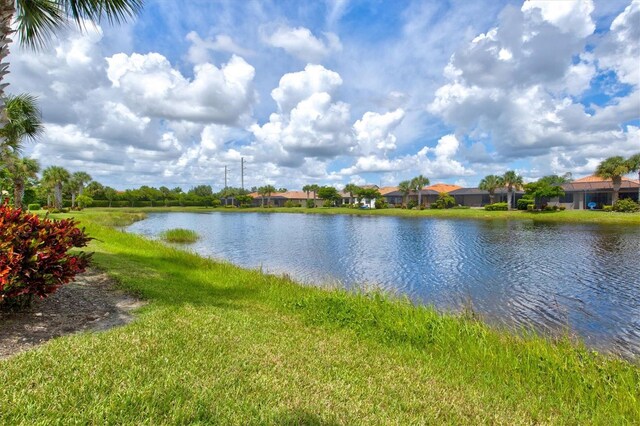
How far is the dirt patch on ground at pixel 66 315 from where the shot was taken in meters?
4.86

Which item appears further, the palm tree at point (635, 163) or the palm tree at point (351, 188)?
the palm tree at point (351, 188)

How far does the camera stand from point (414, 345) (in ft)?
20.2

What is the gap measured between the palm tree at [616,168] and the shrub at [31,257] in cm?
6696

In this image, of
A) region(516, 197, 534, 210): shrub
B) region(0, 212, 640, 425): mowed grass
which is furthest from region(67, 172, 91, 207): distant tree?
region(516, 197, 534, 210): shrub

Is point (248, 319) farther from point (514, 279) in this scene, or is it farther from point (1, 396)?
point (514, 279)

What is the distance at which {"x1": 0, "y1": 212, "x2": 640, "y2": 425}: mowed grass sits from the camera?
11.2ft

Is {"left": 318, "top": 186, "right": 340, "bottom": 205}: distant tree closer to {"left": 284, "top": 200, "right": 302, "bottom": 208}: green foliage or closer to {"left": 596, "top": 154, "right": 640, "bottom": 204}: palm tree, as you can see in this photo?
{"left": 284, "top": 200, "right": 302, "bottom": 208}: green foliage

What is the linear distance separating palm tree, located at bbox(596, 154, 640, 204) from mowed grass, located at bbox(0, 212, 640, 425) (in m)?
60.6

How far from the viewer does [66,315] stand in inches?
230

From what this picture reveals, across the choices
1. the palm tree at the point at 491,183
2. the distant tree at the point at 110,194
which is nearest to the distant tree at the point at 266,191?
the distant tree at the point at 110,194

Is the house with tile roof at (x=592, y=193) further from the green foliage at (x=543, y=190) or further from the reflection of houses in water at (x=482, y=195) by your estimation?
the green foliage at (x=543, y=190)

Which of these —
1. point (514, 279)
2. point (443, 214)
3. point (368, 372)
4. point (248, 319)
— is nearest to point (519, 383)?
point (368, 372)

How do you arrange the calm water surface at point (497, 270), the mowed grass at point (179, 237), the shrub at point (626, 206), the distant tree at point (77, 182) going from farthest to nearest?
the distant tree at point (77, 182)
the shrub at point (626, 206)
the mowed grass at point (179, 237)
the calm water surface at point (497, 270)

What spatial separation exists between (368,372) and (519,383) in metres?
2.26
